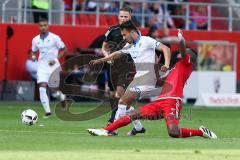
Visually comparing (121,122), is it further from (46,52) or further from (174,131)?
(46,52)

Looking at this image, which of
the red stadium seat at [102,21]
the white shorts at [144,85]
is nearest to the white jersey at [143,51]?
the white shorts at [144,85]

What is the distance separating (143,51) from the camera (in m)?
17.3

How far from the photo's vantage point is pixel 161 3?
118ft

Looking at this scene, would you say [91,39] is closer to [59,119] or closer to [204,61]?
[204,61]

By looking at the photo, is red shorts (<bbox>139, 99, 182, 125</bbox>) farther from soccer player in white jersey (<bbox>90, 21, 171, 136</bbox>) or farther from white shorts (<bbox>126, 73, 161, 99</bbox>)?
white shorts (<bbox>126, 73, 161, 99</bbox>)

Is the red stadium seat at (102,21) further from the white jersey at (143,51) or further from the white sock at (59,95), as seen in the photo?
the white jersey at (143,51)

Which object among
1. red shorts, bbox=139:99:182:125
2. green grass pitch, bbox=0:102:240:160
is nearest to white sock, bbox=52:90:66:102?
green grass pitch, bbox=0:102:240:160

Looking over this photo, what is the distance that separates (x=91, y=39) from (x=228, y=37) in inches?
228

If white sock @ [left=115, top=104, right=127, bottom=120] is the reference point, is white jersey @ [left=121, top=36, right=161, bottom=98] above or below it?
above

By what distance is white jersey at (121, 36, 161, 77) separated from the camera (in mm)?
17297

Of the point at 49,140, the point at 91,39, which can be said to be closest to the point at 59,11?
the point at 91,39

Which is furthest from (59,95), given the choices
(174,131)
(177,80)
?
(174,131)

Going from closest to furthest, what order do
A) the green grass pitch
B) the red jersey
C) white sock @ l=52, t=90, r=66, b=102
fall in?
the green grass pitch → the red jersey → white sock @ l=52, t=90, r=66, b=102

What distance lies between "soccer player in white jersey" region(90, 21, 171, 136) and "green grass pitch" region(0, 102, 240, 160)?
3.08ft
